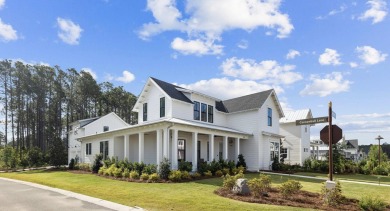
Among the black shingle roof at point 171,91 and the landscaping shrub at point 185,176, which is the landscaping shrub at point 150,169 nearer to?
the landscaping shrub at point 185,176

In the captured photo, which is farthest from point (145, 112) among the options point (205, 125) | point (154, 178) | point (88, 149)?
point (88, 149)

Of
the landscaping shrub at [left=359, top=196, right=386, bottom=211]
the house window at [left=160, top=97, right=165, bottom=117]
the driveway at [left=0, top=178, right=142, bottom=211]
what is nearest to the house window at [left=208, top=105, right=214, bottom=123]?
the house window at [left=160, top=97, right=165, bottom=117]

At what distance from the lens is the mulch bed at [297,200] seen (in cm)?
979

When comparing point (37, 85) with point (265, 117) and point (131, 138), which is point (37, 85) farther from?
point (265, 117)

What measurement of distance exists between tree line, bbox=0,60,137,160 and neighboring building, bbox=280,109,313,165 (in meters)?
34.4

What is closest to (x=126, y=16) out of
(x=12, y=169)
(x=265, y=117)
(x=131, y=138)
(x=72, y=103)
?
(x=131, y=138)

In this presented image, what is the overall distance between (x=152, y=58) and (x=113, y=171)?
9.02m

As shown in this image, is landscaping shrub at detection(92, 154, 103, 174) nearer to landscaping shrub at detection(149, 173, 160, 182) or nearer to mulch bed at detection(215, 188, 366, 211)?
landscaping shrub at detection(149, 173, 160, 182)

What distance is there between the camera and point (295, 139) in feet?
116

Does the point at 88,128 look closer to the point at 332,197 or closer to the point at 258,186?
the point at 258,186

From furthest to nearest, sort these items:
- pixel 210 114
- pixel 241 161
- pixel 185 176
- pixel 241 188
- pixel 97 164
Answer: pixel 210 114 → pixel 97 164 → pixel 241 161 → pixel 185 176 → pixel 241 188

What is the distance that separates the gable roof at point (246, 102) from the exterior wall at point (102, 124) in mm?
17069

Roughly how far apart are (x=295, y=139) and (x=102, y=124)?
2605 cm

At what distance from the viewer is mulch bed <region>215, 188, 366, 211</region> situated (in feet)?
32.1
